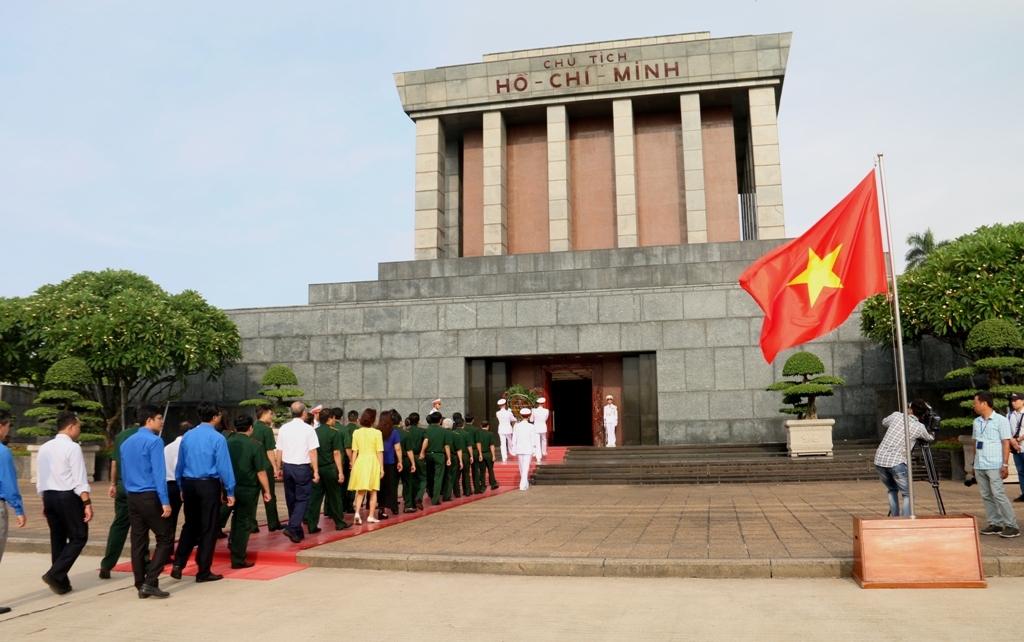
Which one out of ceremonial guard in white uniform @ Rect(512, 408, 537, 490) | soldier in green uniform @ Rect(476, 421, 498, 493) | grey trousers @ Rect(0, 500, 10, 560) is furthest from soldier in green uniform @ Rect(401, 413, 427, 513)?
grey trousers @ Rect(0, 500, 10, 560)

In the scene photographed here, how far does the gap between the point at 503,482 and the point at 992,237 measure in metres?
12.2

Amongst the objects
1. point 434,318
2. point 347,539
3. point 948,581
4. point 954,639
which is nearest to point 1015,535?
point 948,581

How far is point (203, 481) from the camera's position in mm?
7852

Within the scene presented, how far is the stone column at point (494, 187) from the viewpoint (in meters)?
29.4

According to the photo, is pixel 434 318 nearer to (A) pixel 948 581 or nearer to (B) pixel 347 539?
(B) pixel 347 539

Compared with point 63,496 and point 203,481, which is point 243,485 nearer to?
point 203,481

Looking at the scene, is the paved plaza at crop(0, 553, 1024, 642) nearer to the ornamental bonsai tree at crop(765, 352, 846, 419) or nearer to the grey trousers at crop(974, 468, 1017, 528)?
the grey trousers at crop(974, 468, 1017, 528)

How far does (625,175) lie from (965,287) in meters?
13.8

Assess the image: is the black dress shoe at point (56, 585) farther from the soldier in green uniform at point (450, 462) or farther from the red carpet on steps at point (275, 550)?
the soldier in green uniform at point (450, 462)

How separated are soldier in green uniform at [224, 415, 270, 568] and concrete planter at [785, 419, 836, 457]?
13704mm

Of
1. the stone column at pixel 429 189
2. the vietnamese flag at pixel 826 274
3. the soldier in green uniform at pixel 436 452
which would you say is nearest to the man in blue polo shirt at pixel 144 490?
the vietnamese flag at pixel 826 274

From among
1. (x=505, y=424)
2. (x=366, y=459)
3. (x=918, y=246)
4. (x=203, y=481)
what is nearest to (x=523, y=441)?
(x=505, y=424)

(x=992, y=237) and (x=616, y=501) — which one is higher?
(x=992, y=237)

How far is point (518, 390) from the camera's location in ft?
72.4
